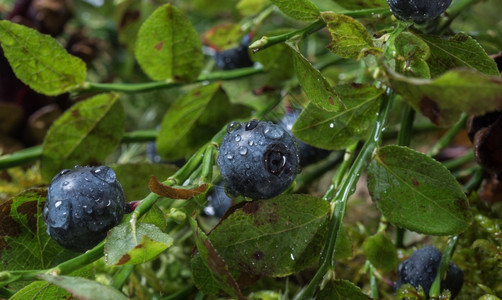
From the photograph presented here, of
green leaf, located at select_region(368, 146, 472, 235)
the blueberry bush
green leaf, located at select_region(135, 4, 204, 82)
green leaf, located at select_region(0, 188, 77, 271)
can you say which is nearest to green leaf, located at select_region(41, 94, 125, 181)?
the blueberry bush

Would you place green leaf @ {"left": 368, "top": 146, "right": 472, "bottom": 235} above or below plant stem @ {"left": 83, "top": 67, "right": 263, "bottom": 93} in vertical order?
above

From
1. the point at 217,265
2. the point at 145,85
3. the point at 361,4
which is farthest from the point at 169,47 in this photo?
the point at 217,265

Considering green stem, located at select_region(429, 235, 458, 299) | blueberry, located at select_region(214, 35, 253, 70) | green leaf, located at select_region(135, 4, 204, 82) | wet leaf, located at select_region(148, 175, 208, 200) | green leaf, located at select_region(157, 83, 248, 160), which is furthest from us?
blueberry, located at select_region(214, 35, 253, 70)

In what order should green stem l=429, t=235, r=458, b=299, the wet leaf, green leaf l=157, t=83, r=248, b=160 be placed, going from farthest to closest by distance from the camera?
green leaf l=157, t=83, r=248, b=160 → green stem l=429, t=235, r=458, b=299 → the wet leaf

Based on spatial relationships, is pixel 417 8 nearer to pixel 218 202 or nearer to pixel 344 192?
pixel 344 192

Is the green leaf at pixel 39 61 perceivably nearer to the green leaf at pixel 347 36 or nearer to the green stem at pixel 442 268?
the green leaf at pixel 347 36

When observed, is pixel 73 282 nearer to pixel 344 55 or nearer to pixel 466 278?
pixel 344 55

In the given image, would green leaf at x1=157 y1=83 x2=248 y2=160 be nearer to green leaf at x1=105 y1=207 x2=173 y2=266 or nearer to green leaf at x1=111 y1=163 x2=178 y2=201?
green leaf at x1=111 y1=163 x2=178 y2=201
